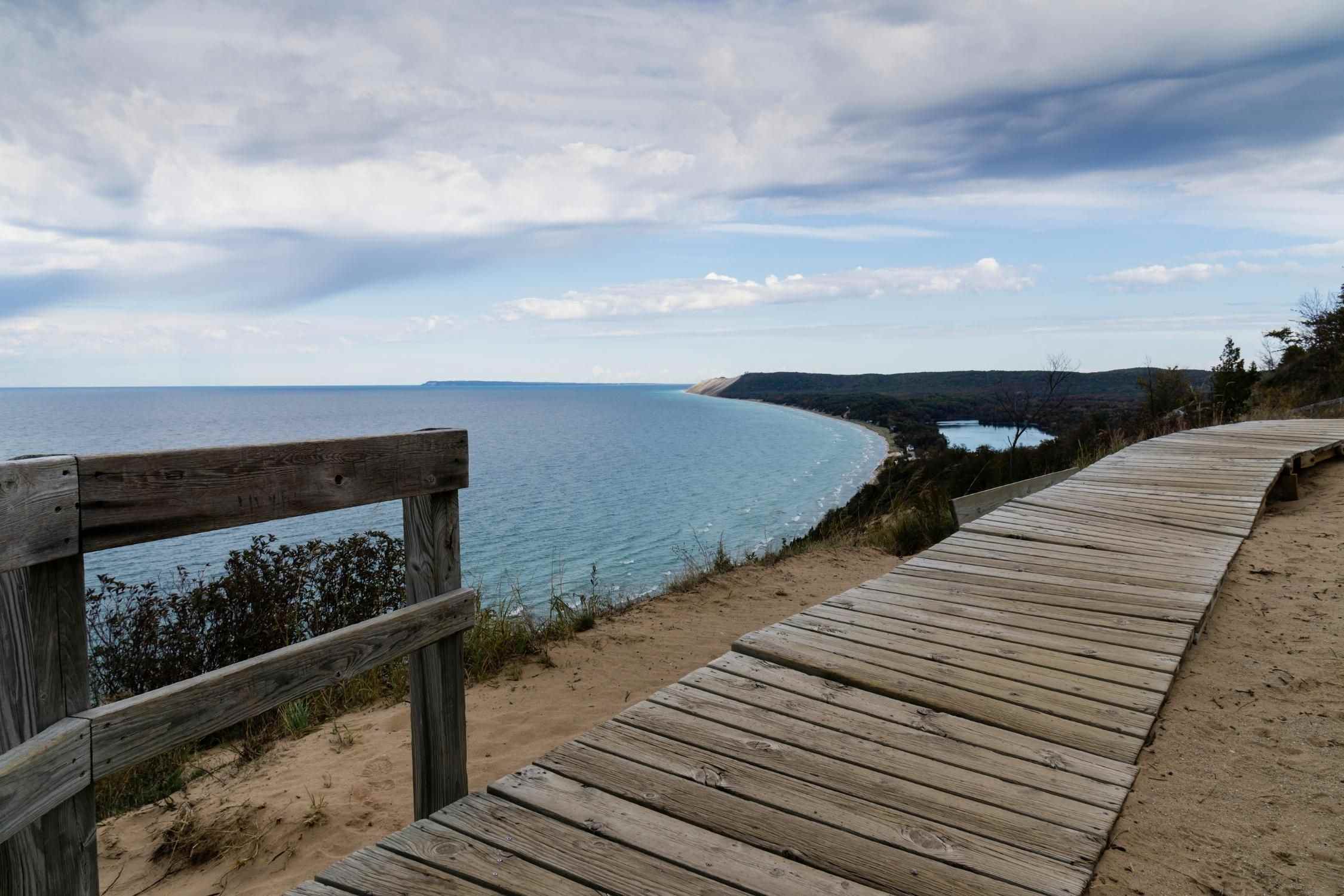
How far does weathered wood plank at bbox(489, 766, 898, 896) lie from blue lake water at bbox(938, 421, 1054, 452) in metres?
19.8

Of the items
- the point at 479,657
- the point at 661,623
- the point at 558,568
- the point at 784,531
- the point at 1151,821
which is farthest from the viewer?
the point at 784,531

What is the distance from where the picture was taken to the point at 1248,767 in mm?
3219

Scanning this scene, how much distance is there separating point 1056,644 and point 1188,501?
462 cm

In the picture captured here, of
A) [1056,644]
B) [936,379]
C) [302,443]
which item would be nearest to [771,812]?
[302,443]

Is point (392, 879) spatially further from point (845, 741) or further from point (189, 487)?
point (845, 741)

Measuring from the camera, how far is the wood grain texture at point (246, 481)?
1897 mm

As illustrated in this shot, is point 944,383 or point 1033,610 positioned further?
point 944,383

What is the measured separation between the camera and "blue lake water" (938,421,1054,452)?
25234 millimetres

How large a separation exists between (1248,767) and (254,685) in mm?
3546

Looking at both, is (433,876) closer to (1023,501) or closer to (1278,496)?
(1023,501)

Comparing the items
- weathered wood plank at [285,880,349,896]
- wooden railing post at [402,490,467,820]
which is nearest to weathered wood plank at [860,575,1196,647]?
wooden railing post at [402,490,467,820]

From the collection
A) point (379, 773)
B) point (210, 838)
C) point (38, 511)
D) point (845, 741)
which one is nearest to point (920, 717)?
point (845, 741)

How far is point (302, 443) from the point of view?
239 centimetres

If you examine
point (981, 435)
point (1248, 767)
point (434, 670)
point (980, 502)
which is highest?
point (434, 670)
